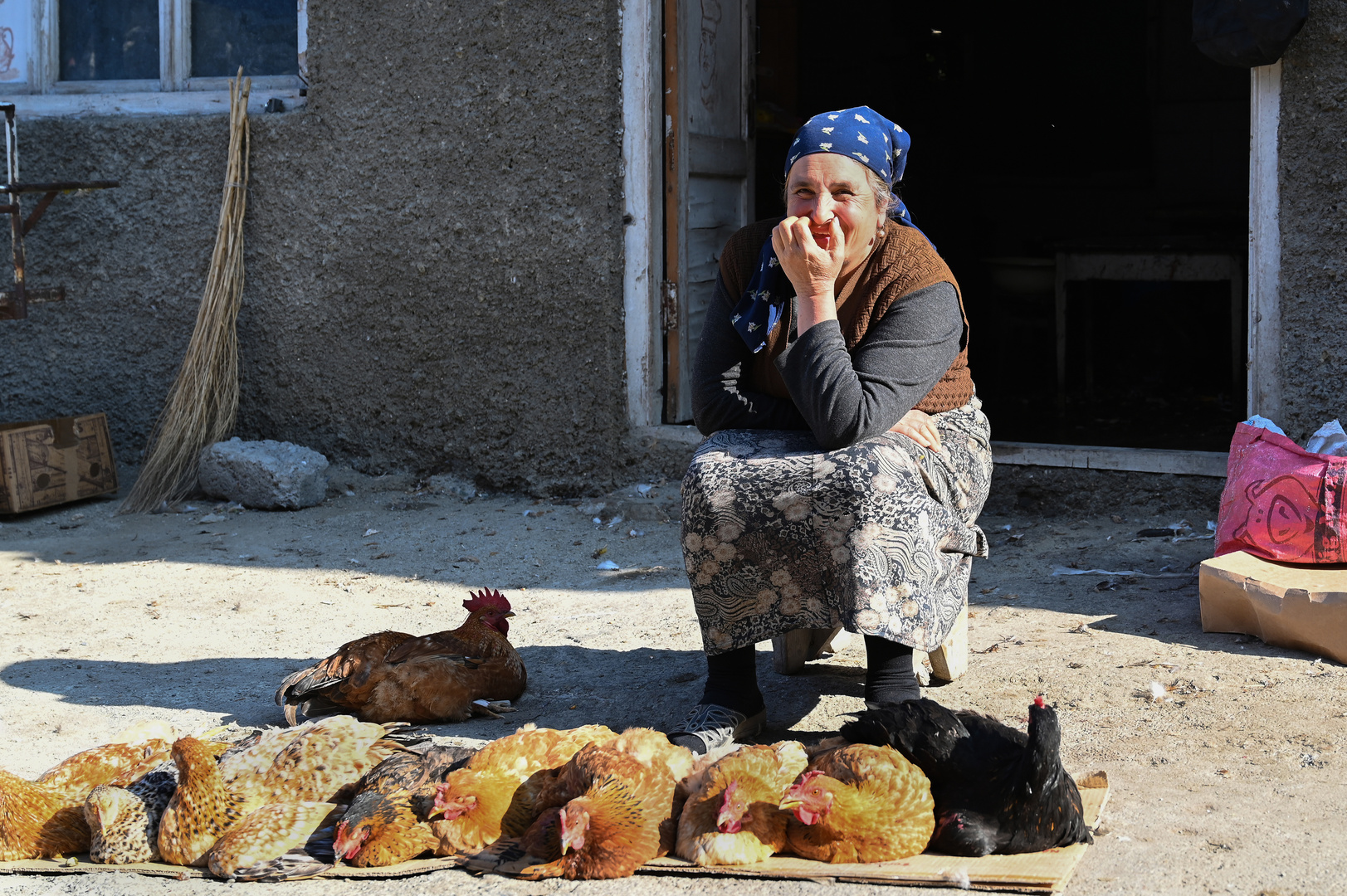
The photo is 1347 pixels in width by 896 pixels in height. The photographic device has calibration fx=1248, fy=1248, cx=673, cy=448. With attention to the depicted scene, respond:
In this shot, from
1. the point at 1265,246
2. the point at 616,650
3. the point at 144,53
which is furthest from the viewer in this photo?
the point at 144,53

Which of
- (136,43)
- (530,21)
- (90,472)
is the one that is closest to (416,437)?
(90,472)

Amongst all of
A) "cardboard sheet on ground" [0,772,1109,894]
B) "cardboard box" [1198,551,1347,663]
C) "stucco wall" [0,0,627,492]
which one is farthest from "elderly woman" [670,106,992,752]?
"stucco wall" [0,0,627,492]

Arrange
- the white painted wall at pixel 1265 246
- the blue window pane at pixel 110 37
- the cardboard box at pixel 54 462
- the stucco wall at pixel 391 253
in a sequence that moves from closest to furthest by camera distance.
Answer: the white painted wall at pixel 1265 246 < the stucco wall at pixel 391 253 < the cardboard box at pixel 54 462 < the blue window pane at pixel 110 37

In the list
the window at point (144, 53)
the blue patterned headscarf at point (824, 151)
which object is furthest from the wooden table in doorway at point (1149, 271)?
the blue patterned headscarf at point (824, 151)

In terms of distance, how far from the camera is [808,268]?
9.16 ft

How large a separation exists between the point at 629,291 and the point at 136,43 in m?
3.05

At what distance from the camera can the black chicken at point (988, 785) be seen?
2238 millimetres

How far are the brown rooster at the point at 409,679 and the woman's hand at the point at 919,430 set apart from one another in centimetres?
123

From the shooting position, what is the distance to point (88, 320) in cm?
632

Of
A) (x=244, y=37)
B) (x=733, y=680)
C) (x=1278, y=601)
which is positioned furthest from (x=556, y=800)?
(x=244, y=37)

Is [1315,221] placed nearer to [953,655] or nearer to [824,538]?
[953,655]

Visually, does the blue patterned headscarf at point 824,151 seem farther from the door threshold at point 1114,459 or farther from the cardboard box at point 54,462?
the cardboard box at point 54,462

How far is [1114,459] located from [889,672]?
2361 mm

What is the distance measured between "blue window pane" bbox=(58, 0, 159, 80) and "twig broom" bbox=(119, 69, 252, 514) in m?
0.76
